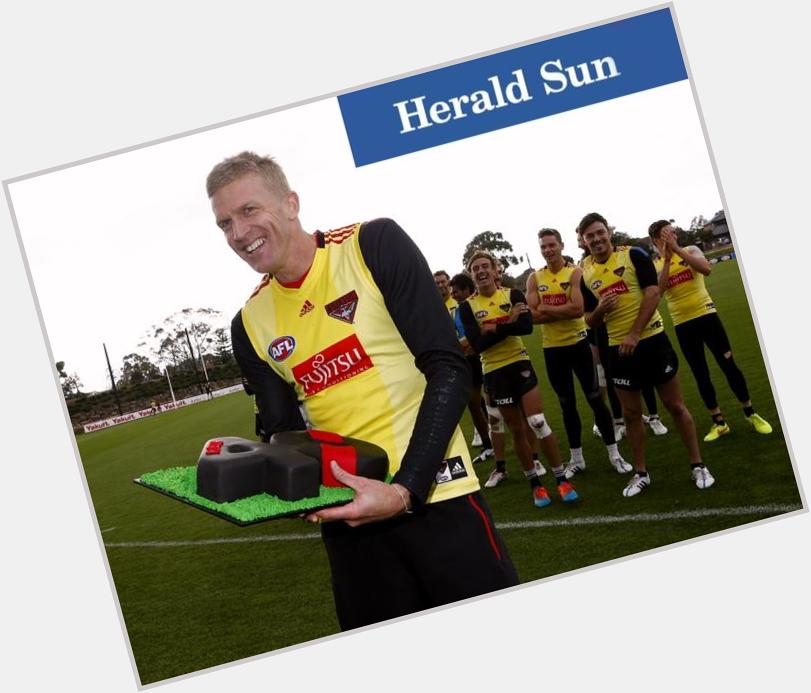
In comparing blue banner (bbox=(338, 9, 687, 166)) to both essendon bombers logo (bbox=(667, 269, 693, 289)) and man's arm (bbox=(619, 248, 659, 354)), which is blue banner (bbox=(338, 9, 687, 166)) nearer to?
man's arm (bbox=(619, 248, 659, 354))

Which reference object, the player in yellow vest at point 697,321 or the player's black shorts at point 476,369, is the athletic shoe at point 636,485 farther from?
the player's black shorts at point 476,369

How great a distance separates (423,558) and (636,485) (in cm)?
243

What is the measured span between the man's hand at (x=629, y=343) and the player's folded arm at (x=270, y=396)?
7.27 ft

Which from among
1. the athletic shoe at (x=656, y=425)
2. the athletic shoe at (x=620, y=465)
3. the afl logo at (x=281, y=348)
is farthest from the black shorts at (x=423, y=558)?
the athletic shoe at (x=656, y=425)

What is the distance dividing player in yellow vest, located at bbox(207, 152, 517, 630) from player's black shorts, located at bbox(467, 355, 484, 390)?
2607 millimetres

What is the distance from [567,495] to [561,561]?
0.64 m

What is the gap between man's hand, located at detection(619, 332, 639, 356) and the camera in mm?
4098

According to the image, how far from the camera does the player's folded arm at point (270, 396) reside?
2.36 metres

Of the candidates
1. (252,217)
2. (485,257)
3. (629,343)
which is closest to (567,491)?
(629,343)

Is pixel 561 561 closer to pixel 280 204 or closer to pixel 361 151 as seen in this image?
pixel 361 151

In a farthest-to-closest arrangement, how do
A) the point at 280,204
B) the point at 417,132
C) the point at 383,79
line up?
the point at 417,132 < the point at 383,79 < the point at 280,204

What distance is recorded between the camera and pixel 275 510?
1854mm

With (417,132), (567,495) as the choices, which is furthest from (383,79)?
(567,495)

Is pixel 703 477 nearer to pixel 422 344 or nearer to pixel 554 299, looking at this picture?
pixel 554 299
